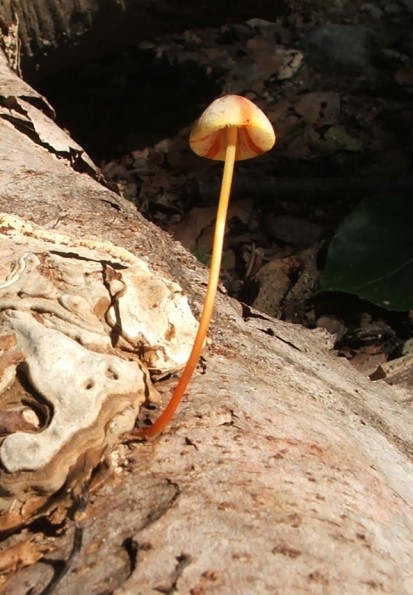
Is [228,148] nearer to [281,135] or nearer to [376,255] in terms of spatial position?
[376,255]

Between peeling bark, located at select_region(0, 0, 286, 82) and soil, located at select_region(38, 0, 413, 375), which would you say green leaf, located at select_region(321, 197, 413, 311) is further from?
peeling bark, located at select_region(0, 0, 286, 82)

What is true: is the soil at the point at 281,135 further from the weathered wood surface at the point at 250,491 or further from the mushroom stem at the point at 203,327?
the mushroom stem at the point at 203,327

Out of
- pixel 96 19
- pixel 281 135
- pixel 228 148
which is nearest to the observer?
pixel 228 148

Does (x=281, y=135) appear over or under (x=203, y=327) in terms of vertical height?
under

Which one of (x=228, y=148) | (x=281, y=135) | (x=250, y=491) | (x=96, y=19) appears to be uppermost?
(x=228, y=148)

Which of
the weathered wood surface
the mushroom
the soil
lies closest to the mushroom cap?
the mushroom

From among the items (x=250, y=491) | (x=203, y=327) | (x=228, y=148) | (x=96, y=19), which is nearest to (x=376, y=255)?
(x=96, y=19)

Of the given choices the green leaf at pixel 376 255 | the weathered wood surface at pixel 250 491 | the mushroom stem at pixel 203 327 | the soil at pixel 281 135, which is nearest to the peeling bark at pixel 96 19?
the soil at pixel 281 135

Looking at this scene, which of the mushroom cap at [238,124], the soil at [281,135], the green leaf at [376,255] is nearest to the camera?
the mushroom cap at [238,124]
